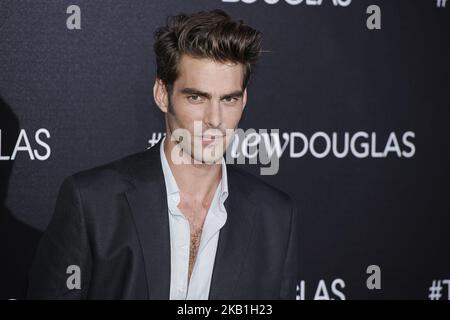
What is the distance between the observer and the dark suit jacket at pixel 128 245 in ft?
7.37

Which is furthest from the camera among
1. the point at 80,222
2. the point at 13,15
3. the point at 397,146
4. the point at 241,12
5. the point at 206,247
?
the point at 397,146

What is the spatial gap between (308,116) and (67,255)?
1343mm

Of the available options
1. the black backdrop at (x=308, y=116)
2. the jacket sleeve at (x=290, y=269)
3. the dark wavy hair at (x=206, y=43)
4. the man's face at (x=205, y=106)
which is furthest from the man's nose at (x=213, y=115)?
the black backdrop at (x=308, y=116)

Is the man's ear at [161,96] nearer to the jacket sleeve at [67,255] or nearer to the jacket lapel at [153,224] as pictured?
the jacket lapel at [153,224]

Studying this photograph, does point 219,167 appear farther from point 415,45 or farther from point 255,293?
point 415,45

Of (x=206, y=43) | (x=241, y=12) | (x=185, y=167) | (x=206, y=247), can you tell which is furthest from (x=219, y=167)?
(x=241, y=12)

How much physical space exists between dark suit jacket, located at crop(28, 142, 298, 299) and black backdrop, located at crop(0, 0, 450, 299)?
0.46 metres

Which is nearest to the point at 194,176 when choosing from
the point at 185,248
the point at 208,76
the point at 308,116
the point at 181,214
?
the point at 181,214

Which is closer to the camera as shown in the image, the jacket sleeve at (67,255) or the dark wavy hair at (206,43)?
the jacket sleeve at (67,255)

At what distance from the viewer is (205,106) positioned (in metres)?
2.33

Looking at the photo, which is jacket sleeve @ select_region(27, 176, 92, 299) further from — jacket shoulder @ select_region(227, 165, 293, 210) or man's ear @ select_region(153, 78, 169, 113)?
jacket shoulder @ select_region(227, 165, 293, 210)

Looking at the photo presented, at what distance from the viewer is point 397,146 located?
3143 millimetres

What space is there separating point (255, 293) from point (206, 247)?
0.82ft
